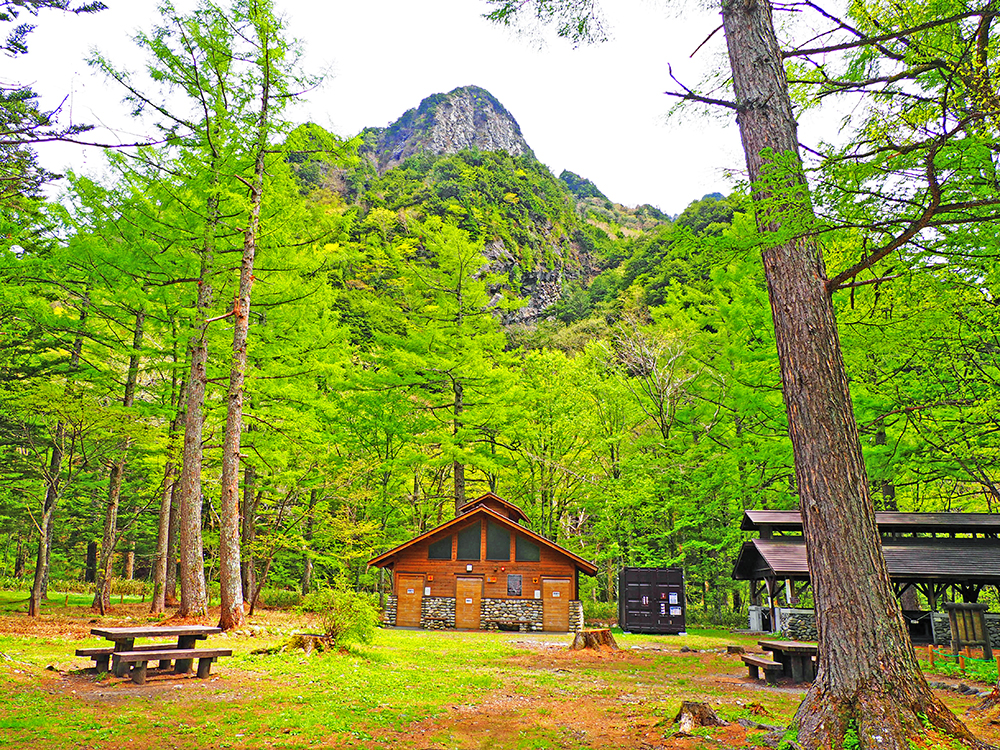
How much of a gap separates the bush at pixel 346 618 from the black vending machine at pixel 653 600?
1194cm

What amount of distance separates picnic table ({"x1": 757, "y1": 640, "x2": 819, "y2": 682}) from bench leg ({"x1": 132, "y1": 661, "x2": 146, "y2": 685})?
29.5 feet

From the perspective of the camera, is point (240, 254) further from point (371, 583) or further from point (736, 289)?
point (371, 583)

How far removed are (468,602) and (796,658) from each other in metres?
13.9

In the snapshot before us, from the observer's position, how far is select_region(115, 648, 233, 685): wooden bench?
679 cm

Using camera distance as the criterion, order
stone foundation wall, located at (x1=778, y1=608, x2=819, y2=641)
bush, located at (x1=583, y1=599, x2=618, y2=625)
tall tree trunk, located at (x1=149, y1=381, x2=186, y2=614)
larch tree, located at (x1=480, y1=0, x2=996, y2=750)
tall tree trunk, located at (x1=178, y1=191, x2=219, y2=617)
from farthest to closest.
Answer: bush, located at (x1=583, y1=599, x2=618, y2=625)
stone foundation wall, located at (x1=778, y1=608, x2=819, y2=641)
tall tree trunk, located at (x1=149, y1=381, x2=186, y2=614)
tall tree trunk, located at (x1=178, y1=191, x2=219, y2=617)
larch tree, located at (x1=480, y1=0, x2=996, y2=750)

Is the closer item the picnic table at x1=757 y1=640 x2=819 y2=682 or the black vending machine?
the picnic table at x1=757 y1=640 x2=819 y2=682

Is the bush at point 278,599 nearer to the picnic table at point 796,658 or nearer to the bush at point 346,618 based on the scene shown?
the bush at point 346,618

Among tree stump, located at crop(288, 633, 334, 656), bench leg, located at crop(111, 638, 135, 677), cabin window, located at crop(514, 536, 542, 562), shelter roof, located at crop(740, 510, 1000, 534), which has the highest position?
shelter roof, located at crop(740, 510, 1000, 534)

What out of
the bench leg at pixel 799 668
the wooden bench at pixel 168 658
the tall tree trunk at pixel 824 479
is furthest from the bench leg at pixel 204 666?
the bench leg at pixel 799 668

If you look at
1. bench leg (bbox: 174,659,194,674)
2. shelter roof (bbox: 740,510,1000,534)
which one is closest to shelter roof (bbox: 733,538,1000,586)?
shelter roof (bbox: 740,510,1000,534)

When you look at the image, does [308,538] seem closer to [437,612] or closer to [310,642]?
[437,612]

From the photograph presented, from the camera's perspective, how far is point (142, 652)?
688cm

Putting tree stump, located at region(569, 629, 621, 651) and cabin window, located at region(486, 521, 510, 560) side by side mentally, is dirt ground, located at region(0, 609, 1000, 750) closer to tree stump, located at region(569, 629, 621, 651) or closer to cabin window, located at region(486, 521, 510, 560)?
tree stump, located at region(569, 629, 621, 651)

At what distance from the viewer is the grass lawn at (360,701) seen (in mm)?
5062
